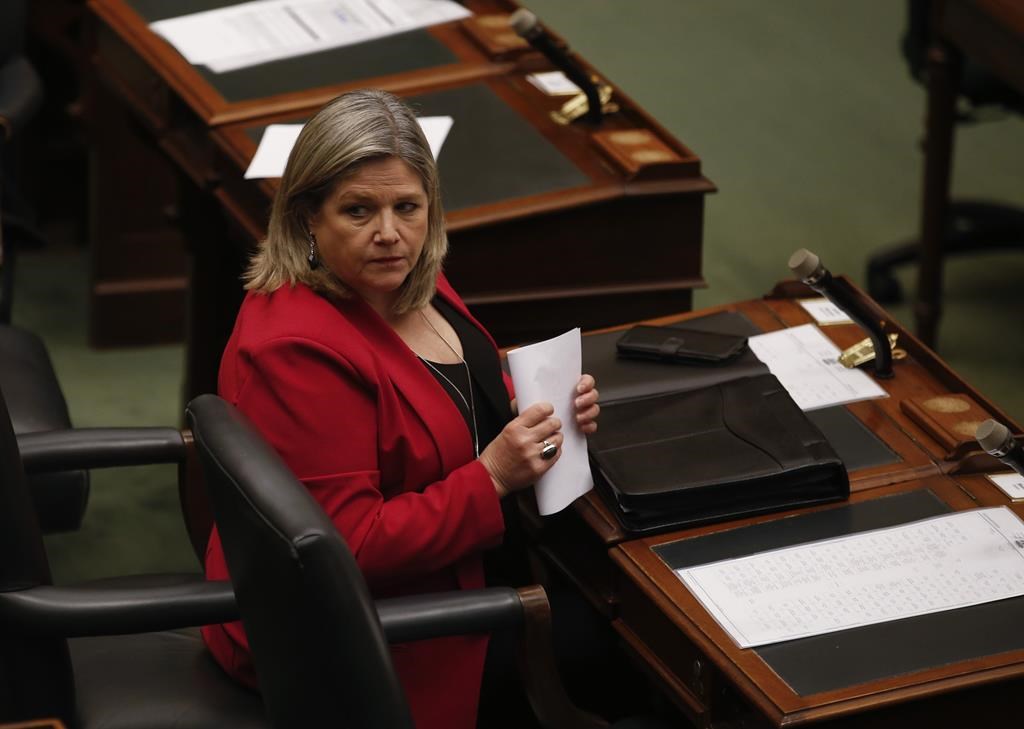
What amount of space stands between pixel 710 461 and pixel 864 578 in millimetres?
274

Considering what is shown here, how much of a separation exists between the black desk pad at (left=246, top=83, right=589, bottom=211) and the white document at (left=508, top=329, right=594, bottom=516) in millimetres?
646

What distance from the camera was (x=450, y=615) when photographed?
6.86ft

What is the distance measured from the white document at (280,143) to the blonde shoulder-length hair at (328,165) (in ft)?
2.30

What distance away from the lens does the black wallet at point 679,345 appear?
8.54 feet

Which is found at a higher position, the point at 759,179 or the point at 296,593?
the point at 296,593

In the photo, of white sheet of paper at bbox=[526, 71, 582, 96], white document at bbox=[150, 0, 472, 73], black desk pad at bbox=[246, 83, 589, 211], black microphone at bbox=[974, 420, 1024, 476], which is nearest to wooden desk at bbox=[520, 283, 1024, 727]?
black microphone at bbox=[974, 420, 1024, 476]

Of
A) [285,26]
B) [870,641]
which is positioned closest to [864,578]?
[870,641]

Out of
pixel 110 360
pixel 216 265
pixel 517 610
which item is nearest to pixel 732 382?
pixel 517 610

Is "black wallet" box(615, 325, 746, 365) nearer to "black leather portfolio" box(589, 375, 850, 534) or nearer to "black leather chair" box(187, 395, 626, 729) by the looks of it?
"black leather portfolio" box(589, 375, 850, 534)

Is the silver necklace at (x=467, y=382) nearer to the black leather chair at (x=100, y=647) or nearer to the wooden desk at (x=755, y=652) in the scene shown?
the wooden desk at (x=755, y=652)

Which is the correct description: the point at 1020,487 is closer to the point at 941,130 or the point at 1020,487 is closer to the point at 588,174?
the point at 588,174

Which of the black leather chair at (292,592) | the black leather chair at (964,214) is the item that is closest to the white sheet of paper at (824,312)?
the black leather chair at (292,592)

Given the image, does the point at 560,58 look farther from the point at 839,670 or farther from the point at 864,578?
the point at 839,670

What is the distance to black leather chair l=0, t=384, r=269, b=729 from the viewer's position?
7.05ft
